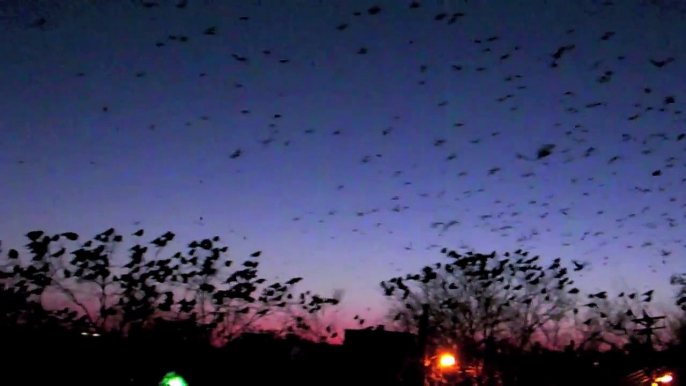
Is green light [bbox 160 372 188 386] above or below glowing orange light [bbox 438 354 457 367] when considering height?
below

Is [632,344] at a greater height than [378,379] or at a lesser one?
greater

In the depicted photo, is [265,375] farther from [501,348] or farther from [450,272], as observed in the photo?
[501,348]

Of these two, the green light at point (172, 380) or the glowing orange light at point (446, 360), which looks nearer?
the green light at point (172, 380)

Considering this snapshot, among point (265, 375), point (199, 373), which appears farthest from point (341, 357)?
point (199, 373)

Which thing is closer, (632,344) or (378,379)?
(378,379)

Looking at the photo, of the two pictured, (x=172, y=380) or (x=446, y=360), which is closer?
(x=172, y=380)

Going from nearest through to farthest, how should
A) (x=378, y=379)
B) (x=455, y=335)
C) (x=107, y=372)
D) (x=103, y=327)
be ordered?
1. (x=107, y=372)
2. (x=378, y=379)
3. (x=103, y=327)
4. (x=455, y=335)

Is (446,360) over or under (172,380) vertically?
over

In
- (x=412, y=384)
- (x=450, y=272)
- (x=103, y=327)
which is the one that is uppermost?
(x=450, y=272)

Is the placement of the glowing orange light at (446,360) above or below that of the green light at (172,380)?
above

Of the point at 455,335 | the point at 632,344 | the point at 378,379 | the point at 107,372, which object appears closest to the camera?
the point at 107,372

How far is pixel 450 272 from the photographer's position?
35594 mm

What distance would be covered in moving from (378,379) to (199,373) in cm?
710

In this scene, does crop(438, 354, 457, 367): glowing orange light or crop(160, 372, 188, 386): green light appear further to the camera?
crop(438, 354, 457, 367): glowing orange light
